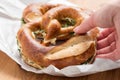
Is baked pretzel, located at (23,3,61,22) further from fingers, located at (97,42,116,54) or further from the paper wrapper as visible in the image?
fingers, located at (97,42,116,54)

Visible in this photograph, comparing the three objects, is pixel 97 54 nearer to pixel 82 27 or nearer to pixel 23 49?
pixel 82 27

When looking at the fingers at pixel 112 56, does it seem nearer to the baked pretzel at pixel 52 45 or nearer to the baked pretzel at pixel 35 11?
the baked pretzel at pixel 52 45

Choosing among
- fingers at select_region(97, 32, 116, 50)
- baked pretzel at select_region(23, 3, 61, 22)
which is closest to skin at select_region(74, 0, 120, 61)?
fingers at select_region(97, 32, 116, 50)

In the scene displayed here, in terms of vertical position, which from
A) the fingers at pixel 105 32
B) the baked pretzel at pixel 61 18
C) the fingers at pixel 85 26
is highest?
the fingers at pixel 85 26

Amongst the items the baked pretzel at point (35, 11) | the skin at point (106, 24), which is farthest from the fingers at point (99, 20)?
the baked pretzel at point (35, 11)

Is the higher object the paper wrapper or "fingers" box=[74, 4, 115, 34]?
"fingers" box=[74, 4, 115, 34]

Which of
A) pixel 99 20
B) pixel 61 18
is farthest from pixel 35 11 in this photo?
pixel 99 20
